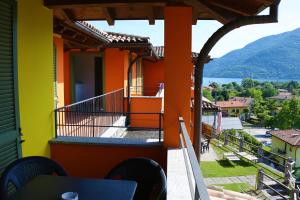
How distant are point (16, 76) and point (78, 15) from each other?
221 centimetres

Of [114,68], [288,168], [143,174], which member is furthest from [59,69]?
[288,168]

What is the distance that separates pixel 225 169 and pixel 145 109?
45.9 ft

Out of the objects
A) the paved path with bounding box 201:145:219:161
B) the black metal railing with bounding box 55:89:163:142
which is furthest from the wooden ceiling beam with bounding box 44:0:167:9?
the paved path with bounding box 201:145:219:161

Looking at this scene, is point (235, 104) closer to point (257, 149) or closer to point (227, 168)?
point (257, 149)

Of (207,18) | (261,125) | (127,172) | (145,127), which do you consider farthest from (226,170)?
(261,125)

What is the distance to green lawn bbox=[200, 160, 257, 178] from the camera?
20575 mm

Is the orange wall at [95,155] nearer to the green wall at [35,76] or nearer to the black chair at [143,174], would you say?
the green wall at [35,76]

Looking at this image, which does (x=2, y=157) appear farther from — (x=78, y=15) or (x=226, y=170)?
(x=226, y=170)

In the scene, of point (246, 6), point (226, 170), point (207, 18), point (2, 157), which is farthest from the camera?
point (226, 170)

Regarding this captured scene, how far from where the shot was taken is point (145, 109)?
10164 millimetres

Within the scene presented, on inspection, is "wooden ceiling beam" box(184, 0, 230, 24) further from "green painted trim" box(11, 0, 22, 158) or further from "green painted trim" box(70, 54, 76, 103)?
"green painted trim" box(70, 54, 76, 103)

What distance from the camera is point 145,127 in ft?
31.8

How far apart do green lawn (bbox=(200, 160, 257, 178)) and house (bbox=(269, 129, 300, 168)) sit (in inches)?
838

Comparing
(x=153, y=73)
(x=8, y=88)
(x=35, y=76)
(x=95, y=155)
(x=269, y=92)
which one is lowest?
(x=269, y=92)
